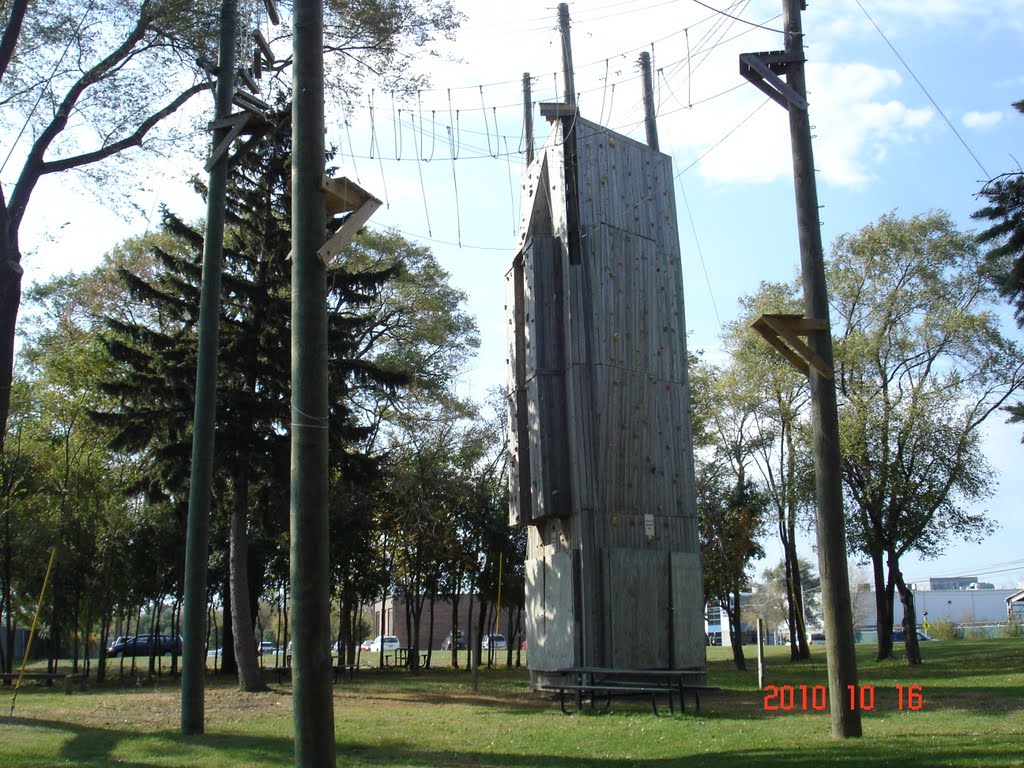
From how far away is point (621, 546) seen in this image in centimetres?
1681

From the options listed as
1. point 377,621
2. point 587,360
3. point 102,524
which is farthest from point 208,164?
point 377,621

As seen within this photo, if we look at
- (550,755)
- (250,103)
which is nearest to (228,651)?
(550,755)

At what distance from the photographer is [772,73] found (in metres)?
10.8

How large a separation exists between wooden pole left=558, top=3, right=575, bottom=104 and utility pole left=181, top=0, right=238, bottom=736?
26.6 feet

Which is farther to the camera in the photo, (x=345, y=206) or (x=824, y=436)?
(x=824, y=436)

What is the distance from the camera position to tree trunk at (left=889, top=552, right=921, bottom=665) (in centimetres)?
2748

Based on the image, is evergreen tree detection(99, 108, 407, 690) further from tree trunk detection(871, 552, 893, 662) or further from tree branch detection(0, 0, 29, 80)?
tree trunk detection(871, 552, 893, 662)

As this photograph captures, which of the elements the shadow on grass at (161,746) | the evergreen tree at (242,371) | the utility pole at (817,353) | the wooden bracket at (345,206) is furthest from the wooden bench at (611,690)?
the wooden bracket at (345,206)

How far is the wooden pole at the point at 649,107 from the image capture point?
19434 mm

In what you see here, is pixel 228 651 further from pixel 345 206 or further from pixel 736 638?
pixel 345 206

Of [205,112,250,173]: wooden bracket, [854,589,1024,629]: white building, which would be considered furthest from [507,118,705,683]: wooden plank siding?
[854,589,1024,629]: white building

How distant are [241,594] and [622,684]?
927 cm

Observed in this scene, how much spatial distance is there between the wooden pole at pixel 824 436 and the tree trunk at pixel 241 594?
1243 centimetres

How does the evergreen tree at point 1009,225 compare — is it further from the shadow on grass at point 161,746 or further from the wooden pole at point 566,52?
the shadow on grass at point 161,746
